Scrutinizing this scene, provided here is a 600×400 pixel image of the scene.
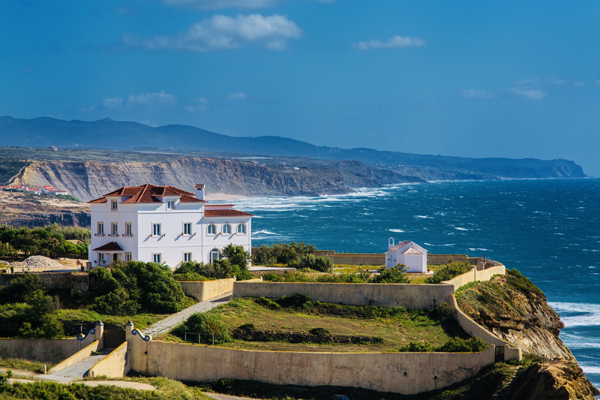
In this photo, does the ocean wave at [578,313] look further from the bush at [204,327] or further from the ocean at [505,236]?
the bush at [204,327]

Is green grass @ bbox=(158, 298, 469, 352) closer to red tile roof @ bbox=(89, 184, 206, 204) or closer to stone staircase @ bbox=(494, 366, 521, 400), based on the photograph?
stone staircase @ bbox=(494, 366, 521, 400)

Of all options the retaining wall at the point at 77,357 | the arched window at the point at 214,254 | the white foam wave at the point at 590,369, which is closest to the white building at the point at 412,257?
the white foam wave at the point at 590,369

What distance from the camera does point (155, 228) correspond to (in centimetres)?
4634

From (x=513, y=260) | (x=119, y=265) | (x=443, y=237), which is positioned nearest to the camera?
(x=119, y=265)

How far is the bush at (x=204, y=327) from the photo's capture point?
3281 centimetres

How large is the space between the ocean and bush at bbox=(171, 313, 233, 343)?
→ 2439cm

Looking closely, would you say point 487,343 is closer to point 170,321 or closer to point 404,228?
point 170,321

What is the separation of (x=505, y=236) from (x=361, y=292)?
82661 millimetres

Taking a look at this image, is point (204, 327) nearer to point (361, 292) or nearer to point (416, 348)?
point (361, 292)

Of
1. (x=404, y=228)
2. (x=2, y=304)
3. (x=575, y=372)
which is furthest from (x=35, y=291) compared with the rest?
(x=404, y=228)

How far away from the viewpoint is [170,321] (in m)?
35.2

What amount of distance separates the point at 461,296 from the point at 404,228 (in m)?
88.4

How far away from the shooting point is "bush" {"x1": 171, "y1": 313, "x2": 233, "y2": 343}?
1292 inches

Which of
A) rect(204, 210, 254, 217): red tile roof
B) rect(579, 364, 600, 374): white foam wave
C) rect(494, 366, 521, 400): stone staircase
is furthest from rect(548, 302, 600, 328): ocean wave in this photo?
rect(494, 366, 521, 400): stone staircase
